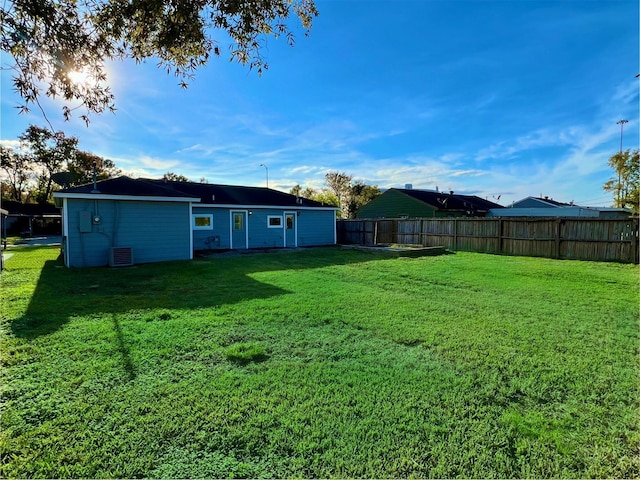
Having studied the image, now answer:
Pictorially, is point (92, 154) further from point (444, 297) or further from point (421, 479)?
point (421, 479)

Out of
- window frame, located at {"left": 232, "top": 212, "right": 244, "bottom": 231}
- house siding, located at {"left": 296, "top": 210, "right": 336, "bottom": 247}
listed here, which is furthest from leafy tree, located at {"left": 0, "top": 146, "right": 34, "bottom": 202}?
house siding, located at {"left": 296, "top": 210, "right": 336, "bottom": 247}

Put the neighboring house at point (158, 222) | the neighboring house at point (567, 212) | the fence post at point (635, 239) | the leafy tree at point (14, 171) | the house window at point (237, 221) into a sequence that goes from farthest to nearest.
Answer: the leafy tree at point (14, 171) → the neighboring house at point (567, 212) → the house window at point (237, 221) → the fence post at point (635, 239) → the neighboring house at point (158, 222)

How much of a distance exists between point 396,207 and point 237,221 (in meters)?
16.5

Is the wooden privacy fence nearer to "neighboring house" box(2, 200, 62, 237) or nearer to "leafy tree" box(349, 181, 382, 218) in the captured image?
"leafy tree" box(349, 181, 382, 218)

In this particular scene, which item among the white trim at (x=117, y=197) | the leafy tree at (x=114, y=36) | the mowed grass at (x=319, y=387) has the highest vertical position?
the leafy tree at (x=114, y=36)

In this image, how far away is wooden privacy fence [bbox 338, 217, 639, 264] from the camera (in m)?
11.0

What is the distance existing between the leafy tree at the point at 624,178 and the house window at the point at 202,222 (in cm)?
2749

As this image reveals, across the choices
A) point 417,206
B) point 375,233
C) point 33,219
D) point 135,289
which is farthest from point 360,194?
point 33,219

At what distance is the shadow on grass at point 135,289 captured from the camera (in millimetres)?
4914

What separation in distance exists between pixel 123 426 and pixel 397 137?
21980 millimetres

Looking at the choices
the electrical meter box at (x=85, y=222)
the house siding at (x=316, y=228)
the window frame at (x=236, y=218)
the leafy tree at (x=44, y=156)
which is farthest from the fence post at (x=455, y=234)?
the leafy tree at (x=44, y=156)

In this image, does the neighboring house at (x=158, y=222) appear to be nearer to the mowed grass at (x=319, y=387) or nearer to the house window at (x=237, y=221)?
the house window at (x=237, y=221)

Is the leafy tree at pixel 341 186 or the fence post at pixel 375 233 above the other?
the leafy tree at pixel 341 186

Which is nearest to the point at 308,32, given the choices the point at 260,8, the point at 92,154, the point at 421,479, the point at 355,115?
the point at 260,8
